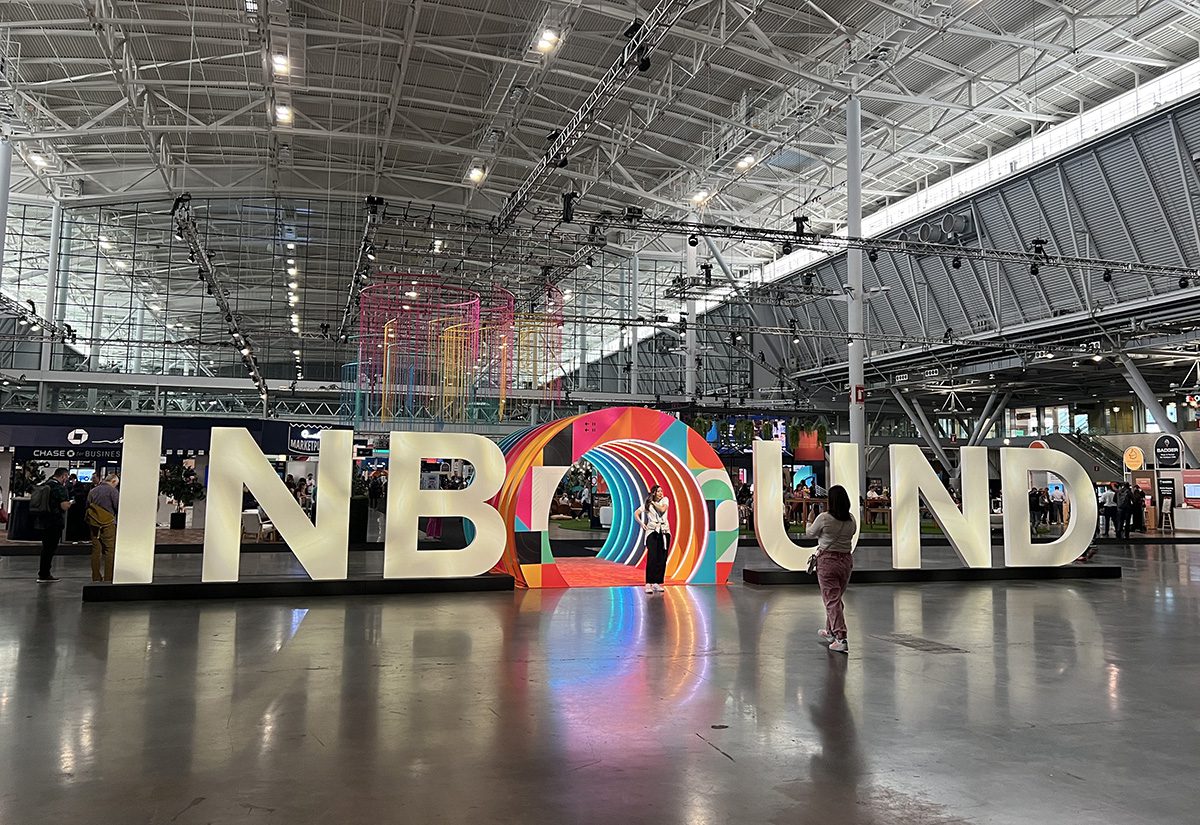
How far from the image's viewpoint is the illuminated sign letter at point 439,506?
10.9 m

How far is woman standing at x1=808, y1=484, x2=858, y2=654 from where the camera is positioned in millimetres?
Result: 7594

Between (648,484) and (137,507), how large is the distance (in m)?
7.37

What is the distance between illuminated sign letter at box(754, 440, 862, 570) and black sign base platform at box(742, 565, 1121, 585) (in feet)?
0.89

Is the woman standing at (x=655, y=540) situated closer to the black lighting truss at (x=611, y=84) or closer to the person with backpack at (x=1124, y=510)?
the black lighting truss at (x=611, y=84)

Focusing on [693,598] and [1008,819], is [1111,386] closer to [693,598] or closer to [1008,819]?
[693,598]

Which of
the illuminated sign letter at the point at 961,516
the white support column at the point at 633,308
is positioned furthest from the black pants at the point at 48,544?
the white support column at the point at 633,308

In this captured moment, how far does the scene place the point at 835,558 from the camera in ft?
25.4

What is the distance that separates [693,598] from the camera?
35.6ft

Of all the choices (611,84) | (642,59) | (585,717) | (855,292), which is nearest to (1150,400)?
(855,292)

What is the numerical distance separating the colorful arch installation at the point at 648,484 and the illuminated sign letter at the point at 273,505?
2278 millimetres

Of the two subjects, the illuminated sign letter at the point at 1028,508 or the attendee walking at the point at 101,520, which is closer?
the attendee walking at the point at 101,520

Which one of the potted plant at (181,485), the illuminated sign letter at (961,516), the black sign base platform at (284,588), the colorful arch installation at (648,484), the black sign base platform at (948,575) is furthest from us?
the potted plant at (181,485)

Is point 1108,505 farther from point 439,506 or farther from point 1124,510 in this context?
point 439,506

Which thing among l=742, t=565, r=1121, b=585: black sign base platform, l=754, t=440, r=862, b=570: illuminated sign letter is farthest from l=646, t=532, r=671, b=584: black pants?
l=742, t=565, r=1121, b=585: black sign base platform
